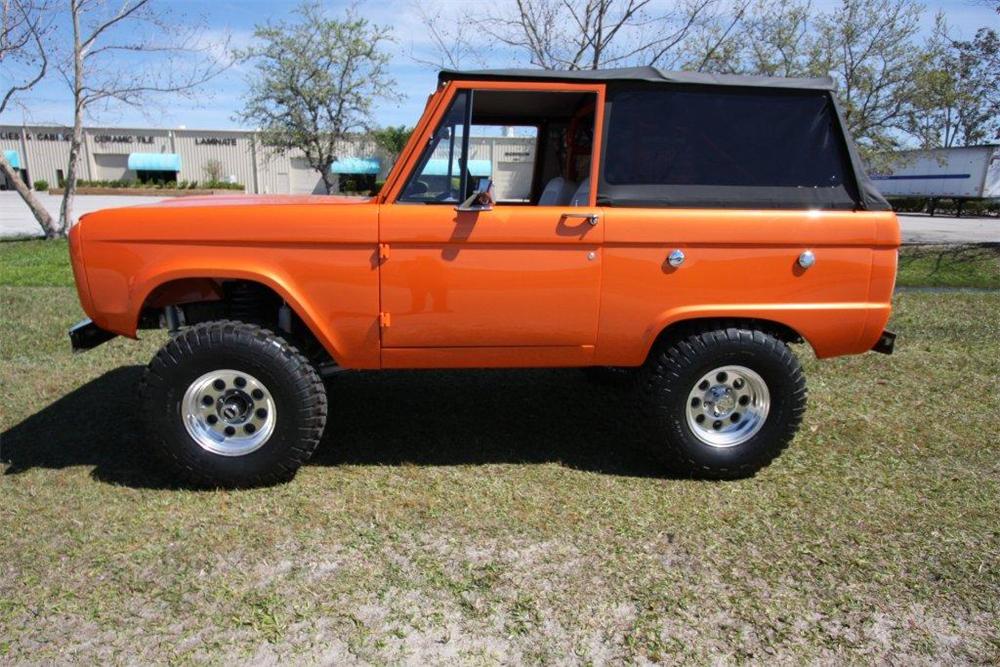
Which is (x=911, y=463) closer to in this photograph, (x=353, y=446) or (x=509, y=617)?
(x=509, y=617)

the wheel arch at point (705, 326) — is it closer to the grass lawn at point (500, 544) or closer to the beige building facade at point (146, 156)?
the grass lawn at point (500, 544)

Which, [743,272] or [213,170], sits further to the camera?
[213,170]

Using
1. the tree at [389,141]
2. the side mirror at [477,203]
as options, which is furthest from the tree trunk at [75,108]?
the side mirror at [477,203]

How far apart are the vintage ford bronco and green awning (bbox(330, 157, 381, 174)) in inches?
879

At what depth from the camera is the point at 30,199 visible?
15047 mm

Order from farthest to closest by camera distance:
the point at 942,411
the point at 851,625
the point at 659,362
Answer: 1. the point at 942,411
2. the point at 659,362
3. the point at 851,625

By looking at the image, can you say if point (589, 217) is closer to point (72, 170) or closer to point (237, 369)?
point (237, 369)

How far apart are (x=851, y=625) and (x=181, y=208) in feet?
11.4

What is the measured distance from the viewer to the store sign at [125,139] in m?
54.7

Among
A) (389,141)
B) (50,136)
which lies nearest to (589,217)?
(389,141)

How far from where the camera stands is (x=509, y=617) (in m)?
2.67

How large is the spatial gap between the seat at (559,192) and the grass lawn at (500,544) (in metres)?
1.48

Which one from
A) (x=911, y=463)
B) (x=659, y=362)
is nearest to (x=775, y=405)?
(x=659, y=362)

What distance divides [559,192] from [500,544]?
89.9 inches
